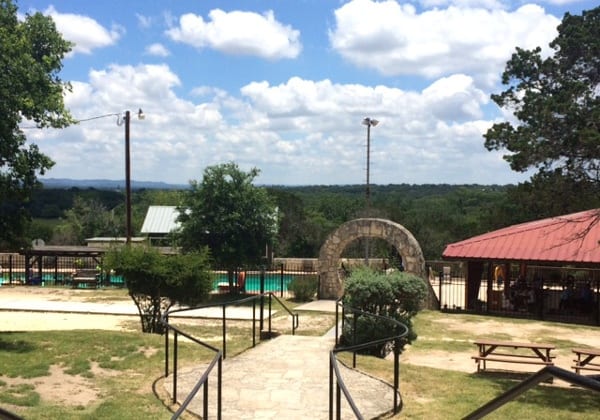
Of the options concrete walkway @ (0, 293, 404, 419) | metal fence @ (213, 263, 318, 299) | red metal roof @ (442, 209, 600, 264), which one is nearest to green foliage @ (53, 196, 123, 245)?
metal fence @ (213, 263, 318, 299)

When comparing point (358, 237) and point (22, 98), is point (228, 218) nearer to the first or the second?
point (358, 237)

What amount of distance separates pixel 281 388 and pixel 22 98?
7786mm

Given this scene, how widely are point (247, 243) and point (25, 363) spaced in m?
14.0

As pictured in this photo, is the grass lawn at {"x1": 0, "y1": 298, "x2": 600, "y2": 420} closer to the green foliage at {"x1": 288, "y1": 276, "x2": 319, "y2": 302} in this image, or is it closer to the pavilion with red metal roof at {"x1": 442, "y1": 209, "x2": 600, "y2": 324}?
the green foliage at {"x1": 288, "y1": 276, "x2": 319, "y2": 302}

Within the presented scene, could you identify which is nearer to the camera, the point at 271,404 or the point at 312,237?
the point at 271,404

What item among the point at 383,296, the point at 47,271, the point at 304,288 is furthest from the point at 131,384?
the point at 47,271

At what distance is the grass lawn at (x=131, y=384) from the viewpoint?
7.61 meters

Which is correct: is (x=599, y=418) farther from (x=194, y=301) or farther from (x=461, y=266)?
(x=461, y=266)

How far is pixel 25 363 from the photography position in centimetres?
983

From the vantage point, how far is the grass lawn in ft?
25.0

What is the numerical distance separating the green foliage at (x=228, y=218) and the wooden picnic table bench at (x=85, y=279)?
18.8 ft

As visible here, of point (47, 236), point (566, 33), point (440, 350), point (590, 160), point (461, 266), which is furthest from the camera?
point (47, 236)

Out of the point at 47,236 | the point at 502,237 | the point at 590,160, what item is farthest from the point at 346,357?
the point at 47,236

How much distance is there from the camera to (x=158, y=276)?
13844mm
